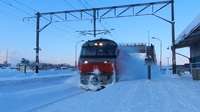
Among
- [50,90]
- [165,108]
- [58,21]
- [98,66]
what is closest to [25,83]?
[50,90]

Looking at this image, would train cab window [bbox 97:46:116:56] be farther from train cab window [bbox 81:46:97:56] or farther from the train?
train cab window [bbox 81:46:97:56]

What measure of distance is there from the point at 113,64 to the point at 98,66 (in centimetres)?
95

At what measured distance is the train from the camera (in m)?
13.7

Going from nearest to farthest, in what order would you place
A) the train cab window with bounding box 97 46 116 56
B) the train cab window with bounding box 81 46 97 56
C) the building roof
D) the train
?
the building roof → the train → the train cab window with bounding box 97 46 116 56 → the train cab window with bounding box 81 46 97 56

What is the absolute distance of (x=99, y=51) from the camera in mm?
14609

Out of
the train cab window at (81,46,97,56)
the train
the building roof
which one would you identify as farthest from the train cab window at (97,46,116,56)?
the building roof

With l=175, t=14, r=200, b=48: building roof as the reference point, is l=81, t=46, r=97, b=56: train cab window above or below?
below

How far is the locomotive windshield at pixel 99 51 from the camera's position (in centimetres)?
1439

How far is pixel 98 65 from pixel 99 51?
1.16m

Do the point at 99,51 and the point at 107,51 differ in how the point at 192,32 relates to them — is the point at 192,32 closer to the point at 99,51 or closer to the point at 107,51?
the point at 107,51

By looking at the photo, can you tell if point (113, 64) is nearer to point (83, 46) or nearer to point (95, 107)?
point (83, 46)

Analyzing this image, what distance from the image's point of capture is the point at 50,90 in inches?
476

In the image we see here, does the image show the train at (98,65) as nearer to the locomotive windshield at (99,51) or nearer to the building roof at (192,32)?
the locomotive windshield at (99,51)

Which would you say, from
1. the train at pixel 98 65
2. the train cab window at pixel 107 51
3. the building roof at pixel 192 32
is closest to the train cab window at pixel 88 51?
the train at pixel 98 65
